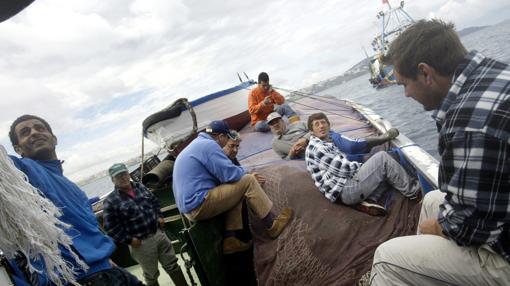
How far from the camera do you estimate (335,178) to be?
3.36m

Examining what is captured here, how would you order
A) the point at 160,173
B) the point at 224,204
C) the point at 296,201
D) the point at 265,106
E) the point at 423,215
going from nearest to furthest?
the point at 423,215, the point at 224,204, the point at 296,201, the point at 160,173, the point at 265,106

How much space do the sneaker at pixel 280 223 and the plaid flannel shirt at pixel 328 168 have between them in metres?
0.43

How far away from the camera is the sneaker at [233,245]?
3.36 meters

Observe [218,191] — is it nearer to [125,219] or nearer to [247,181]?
[247,181]

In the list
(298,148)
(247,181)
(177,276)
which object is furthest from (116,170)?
(298,148)

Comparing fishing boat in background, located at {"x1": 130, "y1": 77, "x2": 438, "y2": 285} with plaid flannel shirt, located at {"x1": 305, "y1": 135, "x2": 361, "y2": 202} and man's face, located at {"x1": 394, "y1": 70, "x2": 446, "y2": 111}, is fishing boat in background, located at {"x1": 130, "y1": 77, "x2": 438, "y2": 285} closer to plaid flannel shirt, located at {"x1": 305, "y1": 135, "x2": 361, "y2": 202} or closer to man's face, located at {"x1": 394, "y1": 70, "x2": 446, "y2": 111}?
plaid flannel shirt, located at {"x1": 305, "y1": 135, "x2": 361, "y2": 202}

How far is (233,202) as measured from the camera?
3.26 meters

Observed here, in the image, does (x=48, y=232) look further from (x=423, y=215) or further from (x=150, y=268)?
(x=150, y=268)

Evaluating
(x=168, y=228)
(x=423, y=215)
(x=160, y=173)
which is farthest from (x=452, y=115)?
(x=168, y=228)

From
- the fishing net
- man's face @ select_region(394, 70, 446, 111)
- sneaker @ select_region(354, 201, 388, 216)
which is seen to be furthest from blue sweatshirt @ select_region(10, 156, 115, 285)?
sneaker @ select_region(354, 201, 388, 216)

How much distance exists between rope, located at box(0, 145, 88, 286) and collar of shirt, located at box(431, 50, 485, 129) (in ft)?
5.69

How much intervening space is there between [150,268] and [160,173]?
1.63 m

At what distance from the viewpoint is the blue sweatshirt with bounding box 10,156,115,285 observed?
173 centimetres

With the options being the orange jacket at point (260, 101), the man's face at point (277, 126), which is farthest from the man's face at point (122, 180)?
the orange jacket at point (260, 101)
